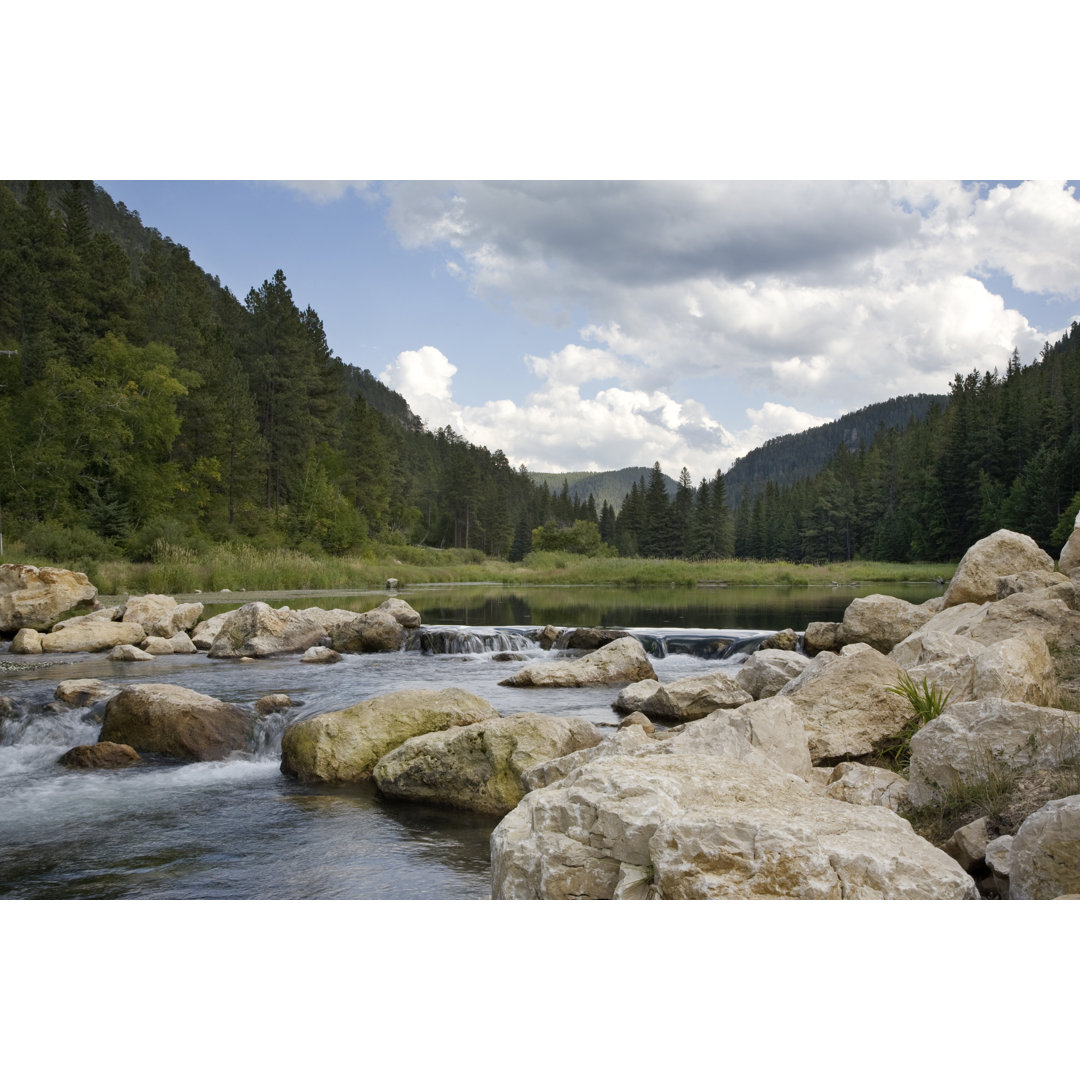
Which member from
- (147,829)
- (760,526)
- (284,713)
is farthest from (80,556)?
(760,526)

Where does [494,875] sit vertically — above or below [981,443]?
below

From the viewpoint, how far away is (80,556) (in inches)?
1065

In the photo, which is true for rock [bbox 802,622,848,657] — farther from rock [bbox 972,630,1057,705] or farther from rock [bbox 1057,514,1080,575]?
rock [bbox 972,630,1057,705]

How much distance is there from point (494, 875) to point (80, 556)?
28.2 meters

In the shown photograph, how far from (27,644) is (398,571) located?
28408 millimetres

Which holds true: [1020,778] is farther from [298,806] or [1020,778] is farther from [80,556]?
[80,556]

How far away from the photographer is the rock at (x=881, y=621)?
13.6m

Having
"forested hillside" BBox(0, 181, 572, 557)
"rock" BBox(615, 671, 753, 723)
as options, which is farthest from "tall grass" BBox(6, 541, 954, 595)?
"rock" BBox(615, 671, 753, 723)

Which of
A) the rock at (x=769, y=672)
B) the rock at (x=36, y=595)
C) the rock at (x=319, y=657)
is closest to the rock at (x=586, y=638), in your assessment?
the rock at (x=319, y=657)

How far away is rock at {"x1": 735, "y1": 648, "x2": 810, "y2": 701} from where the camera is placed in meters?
10.6

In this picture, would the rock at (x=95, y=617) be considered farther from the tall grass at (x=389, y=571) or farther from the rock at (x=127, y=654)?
the tall grass at (x=389, y=571)

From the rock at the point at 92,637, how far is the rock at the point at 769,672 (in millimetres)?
13041

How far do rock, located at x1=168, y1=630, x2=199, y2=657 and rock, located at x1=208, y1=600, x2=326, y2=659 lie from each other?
1.81 ft

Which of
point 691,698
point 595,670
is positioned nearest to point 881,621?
point 595,670
